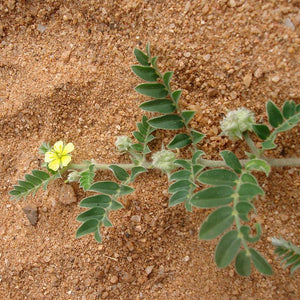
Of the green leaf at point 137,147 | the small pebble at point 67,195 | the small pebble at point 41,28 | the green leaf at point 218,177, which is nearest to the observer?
the green leaf at point 218,177

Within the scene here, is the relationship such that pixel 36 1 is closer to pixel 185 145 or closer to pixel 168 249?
pixel 185 145

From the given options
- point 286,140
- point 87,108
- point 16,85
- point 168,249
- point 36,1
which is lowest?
point 168,249

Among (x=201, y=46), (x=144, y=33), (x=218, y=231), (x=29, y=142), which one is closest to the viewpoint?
(x=218, y=231)

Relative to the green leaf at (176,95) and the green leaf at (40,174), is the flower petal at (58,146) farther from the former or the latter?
the green leaf at (176,95)

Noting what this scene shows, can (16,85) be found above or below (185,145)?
above

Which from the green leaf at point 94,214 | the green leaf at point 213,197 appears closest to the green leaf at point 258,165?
the green leaf at point 213,197

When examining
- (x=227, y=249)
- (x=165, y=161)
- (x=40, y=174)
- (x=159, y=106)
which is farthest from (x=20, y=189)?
(x=227, y=249)

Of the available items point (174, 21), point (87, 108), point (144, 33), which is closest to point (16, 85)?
point (87, 108)
